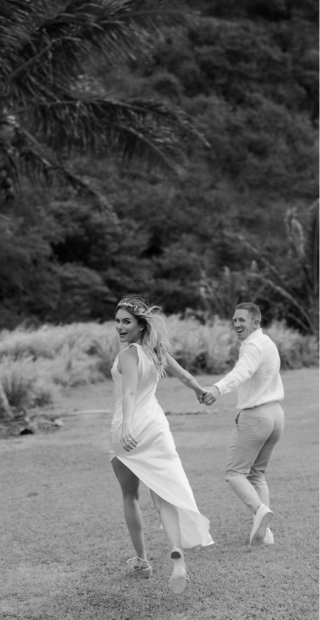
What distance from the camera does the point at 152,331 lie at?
407cm

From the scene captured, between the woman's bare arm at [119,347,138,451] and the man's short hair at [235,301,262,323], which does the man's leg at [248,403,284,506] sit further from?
the woman's bare arm at [119,347,138,451]

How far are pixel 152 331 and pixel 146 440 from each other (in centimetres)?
59

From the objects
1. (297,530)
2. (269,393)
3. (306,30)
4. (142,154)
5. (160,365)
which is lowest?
(297,530)

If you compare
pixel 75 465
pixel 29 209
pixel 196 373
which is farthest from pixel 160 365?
pixel 29 209

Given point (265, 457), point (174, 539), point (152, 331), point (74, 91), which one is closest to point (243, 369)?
point (265, 457)

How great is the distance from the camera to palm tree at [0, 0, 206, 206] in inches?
432

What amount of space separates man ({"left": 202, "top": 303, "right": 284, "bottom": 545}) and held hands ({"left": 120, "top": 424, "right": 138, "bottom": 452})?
0.95m

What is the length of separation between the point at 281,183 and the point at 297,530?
102 feet

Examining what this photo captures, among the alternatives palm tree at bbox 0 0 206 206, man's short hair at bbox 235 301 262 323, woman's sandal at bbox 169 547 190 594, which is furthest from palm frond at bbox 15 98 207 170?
woman's sandal at bbox 169 547 190 594

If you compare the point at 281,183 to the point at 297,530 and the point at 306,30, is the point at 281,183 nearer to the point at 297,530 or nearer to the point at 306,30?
the point at 306,30

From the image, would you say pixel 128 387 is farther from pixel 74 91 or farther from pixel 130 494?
pixel 74 91

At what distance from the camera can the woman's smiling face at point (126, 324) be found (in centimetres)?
405

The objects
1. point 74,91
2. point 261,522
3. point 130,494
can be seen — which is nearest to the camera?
point 130,494

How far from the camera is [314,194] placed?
1357 inches
